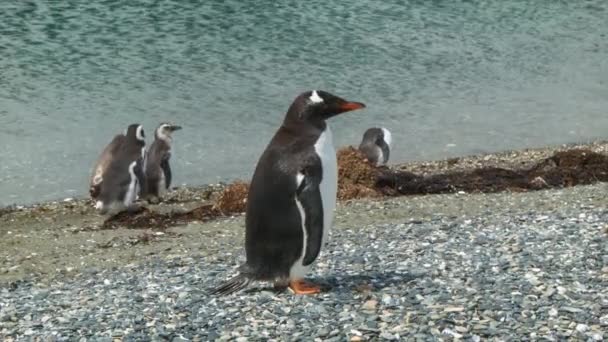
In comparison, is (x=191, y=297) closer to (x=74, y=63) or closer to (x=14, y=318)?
(x=14, y=318)

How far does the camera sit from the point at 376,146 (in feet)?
38.8

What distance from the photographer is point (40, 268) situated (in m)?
7.71

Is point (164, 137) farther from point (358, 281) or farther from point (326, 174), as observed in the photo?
point (326, 174)

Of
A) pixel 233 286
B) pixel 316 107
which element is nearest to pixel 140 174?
pixel 233 286

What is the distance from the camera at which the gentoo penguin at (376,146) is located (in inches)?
455

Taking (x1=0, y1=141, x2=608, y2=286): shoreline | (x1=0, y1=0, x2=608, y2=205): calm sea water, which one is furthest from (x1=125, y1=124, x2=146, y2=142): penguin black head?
(x1=0, y1=0, x2=608, y2=205): calm sea water

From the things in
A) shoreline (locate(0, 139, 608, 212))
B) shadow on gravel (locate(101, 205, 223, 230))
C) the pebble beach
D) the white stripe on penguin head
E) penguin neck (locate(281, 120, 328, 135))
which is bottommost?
shoreline (locate(0, 139, 608, 212))

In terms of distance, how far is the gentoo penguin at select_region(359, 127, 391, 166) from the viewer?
11.5 m

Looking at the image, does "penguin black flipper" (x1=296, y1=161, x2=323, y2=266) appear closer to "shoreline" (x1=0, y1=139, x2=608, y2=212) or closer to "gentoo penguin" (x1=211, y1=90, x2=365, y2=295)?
"gentoo penguin" (x1=211, y1=90, x2=365, y2=295)

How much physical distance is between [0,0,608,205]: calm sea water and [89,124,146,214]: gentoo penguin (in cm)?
107

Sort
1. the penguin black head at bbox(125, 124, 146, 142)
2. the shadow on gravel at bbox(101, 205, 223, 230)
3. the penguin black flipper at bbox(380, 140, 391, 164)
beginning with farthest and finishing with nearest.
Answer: the penguin black flipper at bbox(380, 140, 391, 164), the penguin black head at bbox(125, 124, 146, 142), the shadow on gravel at bbox(101, 205, 223, 230)

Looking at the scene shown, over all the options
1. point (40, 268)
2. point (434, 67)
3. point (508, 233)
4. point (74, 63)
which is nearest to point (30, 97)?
point (74, 63)

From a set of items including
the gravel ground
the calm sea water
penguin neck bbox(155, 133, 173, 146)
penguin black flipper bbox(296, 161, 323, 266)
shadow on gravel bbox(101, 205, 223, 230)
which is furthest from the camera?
the calm sea water

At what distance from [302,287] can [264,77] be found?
12512mm
